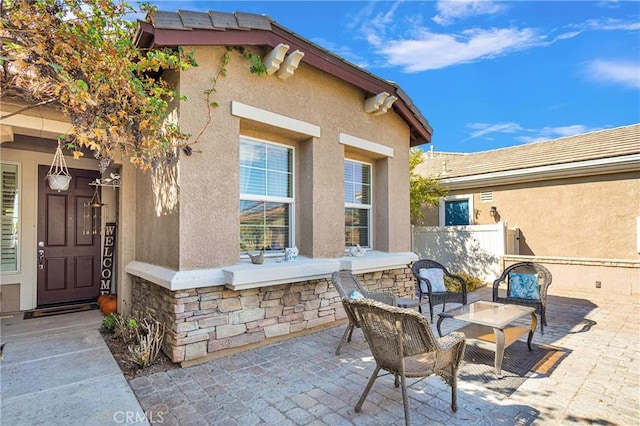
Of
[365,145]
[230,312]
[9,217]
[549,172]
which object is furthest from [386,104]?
[9,217]

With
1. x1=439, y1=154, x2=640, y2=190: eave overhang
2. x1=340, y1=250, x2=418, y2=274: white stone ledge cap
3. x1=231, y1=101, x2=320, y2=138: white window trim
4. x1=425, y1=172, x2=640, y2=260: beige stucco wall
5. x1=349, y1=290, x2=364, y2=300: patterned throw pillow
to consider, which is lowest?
x1=349, y1=290, x2=364, y2=300: patterned throw pillow

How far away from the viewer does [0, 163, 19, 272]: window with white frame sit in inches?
253

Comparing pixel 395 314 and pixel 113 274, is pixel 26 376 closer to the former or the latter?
pixel 113 274

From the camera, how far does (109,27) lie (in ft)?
13.1

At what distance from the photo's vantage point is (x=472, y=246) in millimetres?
11062

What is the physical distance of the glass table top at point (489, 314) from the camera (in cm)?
439

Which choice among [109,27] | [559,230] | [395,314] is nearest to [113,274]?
[109,27]

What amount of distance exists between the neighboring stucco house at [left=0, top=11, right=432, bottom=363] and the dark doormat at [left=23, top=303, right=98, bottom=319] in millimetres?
309

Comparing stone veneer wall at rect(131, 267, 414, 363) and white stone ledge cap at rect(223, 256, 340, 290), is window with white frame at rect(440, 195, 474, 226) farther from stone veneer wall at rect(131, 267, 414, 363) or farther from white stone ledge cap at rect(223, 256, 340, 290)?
white stone ledge cap at rect(223, 256, 340, 290)

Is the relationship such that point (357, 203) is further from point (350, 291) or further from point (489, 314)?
point (489, 314)

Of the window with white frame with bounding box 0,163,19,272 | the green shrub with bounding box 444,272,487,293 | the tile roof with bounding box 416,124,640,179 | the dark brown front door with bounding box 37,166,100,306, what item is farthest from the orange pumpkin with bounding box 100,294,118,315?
the tile roof with bounding box 416,124,640,179

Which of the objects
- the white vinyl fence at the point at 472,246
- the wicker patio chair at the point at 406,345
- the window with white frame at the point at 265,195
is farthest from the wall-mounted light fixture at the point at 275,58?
the white vinyl fence at the point at 472,246

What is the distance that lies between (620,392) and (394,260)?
3991mm

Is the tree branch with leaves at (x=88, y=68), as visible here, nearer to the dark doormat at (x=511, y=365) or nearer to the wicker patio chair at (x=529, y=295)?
the dark doormat at (x=511, y=365)
